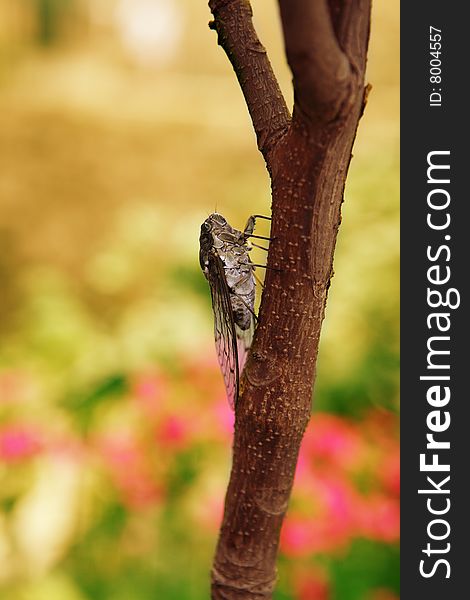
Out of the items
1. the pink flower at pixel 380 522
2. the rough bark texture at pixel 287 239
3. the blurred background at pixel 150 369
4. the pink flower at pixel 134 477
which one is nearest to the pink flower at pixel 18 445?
the blurred background at pixel 150 369

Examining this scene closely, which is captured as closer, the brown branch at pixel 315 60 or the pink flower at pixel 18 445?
the brown branch at pixel 315 60

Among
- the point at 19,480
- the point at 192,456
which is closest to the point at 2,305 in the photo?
the point at 19,480

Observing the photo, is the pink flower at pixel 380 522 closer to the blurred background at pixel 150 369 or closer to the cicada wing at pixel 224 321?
the blurred background at pixel 150 369

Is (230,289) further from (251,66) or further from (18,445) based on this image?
(18,445)

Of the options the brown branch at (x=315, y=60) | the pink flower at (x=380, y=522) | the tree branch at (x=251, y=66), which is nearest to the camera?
the brown branch at (x=315, y=60)

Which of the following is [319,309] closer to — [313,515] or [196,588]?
[313,515]

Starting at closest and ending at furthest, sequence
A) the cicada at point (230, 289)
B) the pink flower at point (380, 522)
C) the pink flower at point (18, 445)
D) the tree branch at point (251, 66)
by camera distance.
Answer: the tree branch at point (251, 66)
the cicada at point (230, 289)
the pink flower at point (380, 522)
the pink flower at point (18, 445)

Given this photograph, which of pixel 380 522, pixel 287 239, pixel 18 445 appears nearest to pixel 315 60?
pixel 287 239

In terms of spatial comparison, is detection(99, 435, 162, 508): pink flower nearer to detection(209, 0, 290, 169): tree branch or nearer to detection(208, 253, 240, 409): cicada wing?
detection(208, 253, 240, 409): cicada wing
